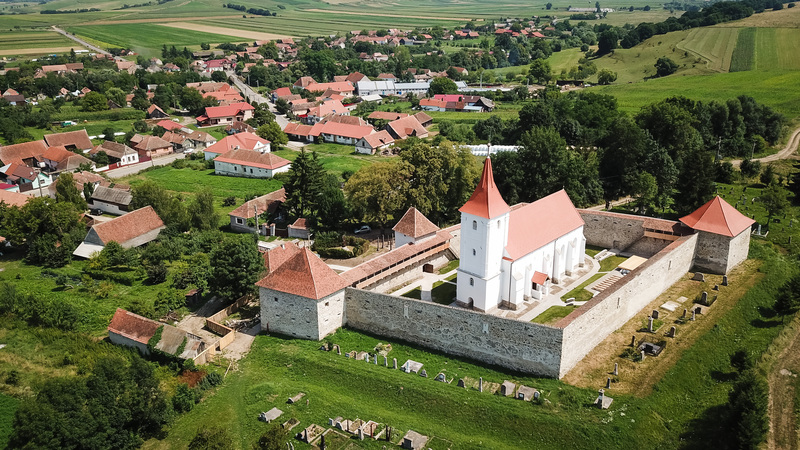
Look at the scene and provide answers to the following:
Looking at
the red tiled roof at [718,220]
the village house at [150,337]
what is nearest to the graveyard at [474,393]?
the village house at [150,337]

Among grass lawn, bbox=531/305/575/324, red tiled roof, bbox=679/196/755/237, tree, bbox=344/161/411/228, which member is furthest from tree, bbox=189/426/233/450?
red tiled roof, bbox=679/196/755/237

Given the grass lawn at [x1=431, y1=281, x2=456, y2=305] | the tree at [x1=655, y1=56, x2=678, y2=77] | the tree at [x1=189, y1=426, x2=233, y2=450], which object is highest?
the tree at [x1=655, y1=56, x2=678, y2=77]

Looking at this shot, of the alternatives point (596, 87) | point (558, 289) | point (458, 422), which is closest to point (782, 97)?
point (596, 87)

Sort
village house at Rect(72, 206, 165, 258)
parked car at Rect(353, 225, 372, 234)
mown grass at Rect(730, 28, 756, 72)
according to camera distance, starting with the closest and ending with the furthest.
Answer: village house at Rect(72, 206, 165, 258), parked car at Rect(353, 225, 372, 234), mown grass at Rect(730, 28, 756, 72)

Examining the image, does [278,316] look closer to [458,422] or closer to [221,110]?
[458,422]

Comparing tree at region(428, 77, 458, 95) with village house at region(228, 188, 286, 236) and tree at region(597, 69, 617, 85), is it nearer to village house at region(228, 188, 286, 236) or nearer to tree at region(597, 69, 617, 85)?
tree at region(597, 69, 617, 85)

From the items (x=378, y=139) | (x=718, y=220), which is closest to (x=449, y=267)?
(x=718, y=220)

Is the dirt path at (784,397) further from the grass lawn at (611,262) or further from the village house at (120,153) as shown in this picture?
the village house at (120,153)
